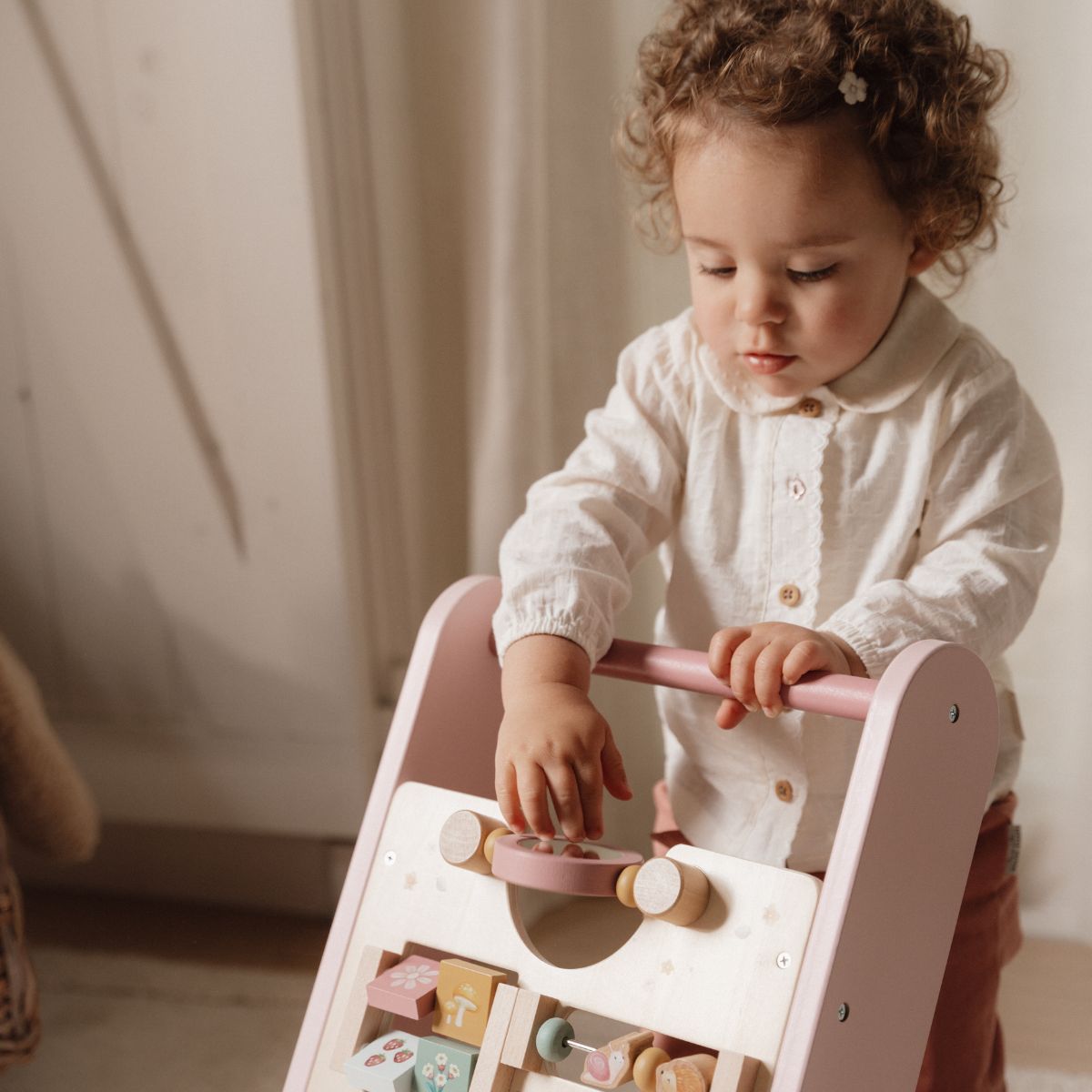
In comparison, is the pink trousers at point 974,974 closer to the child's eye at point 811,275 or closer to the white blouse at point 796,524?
the white blouse at point 796,524

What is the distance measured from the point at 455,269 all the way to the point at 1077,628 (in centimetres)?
67

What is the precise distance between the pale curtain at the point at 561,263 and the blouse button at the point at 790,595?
396 millimetres

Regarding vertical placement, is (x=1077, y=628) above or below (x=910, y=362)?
below

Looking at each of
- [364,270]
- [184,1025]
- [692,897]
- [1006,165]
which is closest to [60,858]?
[184,1025]

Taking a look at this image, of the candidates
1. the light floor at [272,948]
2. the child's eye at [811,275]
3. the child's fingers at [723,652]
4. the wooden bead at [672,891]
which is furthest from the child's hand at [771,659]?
the light floor at [272,948]

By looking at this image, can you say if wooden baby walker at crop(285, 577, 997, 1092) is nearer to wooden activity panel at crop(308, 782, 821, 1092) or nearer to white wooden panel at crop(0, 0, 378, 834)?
wooden activity panel at crop(308, 782, 821, 1092)

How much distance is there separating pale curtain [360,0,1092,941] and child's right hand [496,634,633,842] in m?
0.50

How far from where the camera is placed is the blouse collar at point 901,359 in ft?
2.77

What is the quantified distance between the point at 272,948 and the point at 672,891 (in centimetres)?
85

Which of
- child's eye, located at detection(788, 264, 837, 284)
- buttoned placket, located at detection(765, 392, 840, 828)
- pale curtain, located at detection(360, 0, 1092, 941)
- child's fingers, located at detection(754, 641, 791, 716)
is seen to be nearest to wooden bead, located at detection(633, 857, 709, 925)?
child's fingers, located at detection(754, 641, 791, 716)

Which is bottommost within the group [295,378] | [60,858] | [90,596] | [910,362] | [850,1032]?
[60,858]

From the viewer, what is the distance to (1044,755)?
1.29 m

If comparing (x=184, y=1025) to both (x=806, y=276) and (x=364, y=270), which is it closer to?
(x=364, y=270)

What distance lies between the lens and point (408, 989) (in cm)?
72
